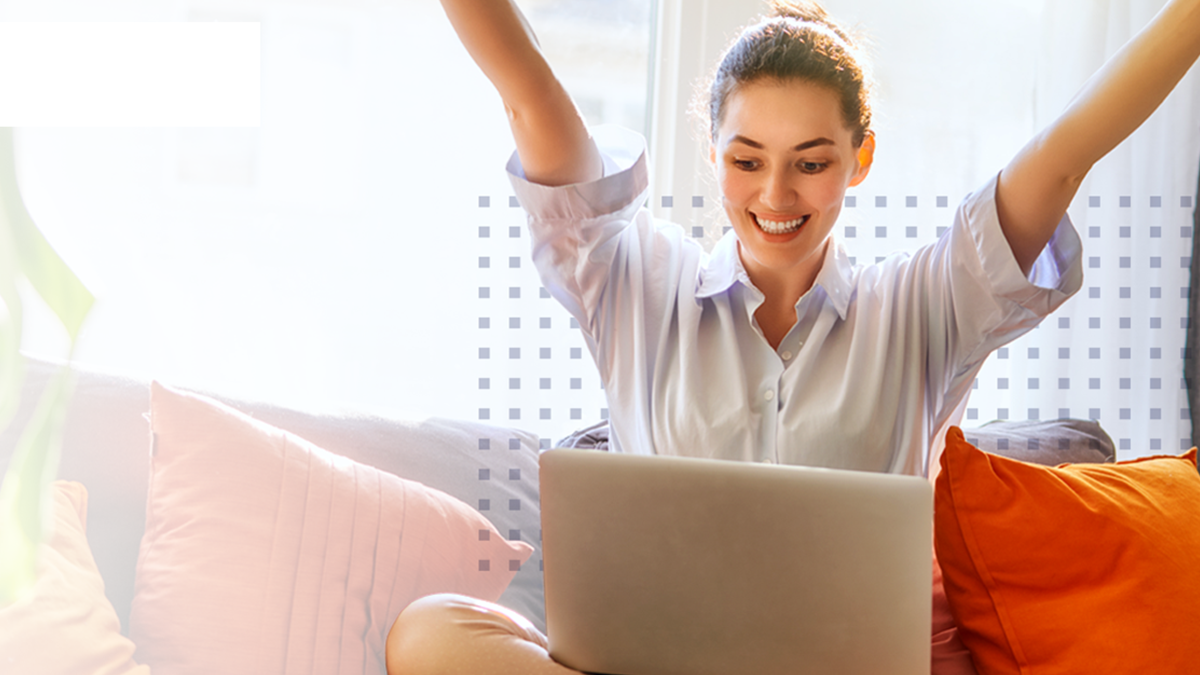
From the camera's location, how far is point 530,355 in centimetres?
168

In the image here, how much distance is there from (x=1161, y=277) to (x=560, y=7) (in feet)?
4.57

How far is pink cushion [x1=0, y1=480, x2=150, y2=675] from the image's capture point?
1.07 m

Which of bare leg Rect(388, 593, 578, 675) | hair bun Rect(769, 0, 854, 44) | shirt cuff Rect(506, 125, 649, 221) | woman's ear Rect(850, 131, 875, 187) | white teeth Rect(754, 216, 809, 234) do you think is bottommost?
bare leg Rect(388, 593, 578, 675)

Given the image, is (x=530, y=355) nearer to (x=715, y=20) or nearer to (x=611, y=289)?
(x=611, y=289)

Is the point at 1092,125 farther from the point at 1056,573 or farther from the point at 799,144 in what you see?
the point at 1056,573

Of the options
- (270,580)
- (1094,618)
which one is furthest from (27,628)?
(1094,618)

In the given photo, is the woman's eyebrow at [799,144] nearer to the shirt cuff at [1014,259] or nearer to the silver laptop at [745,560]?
the shirt cuff at [1014,259]

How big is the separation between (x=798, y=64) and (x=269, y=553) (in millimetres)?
979

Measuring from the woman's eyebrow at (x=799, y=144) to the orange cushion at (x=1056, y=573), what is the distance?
1.36ft

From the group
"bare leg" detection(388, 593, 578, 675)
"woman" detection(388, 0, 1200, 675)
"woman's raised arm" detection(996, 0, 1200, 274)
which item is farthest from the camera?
"woman" detection(388, 0, 1200, 675)

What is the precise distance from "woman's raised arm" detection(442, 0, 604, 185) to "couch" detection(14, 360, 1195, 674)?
1.67 feet
